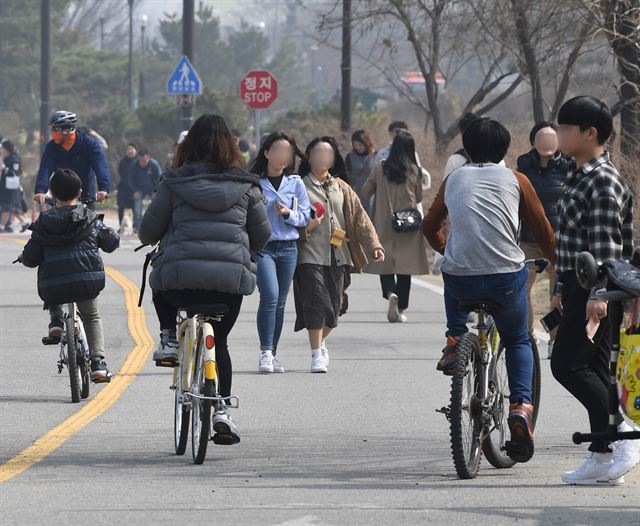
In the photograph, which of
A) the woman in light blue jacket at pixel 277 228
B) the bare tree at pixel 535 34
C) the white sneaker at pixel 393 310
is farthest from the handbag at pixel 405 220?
the bare tree at pixel 535 34

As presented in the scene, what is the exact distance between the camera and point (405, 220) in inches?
674

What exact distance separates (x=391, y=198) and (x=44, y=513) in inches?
403

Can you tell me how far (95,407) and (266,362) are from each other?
6.98 ft

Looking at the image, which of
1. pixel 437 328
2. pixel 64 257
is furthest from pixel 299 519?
pixel 437 328

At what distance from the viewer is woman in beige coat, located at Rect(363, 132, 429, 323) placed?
17047mm

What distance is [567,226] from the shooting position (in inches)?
318

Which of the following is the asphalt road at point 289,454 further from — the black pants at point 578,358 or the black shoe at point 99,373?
the black pants at point 578,358

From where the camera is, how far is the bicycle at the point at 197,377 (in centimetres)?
859

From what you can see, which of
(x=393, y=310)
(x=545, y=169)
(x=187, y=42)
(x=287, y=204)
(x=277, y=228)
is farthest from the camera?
(x=187, y=42)

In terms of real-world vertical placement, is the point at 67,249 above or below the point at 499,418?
above

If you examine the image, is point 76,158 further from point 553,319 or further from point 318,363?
point 553,319

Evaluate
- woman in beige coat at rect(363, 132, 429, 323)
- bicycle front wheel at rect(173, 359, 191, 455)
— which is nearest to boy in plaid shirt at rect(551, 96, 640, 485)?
bicycle front wheel at rect(173, 359, 191, 455)

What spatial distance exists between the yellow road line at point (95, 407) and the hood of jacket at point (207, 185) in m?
1.57

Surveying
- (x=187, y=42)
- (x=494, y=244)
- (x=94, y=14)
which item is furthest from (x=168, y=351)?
(x=94, y=14)
